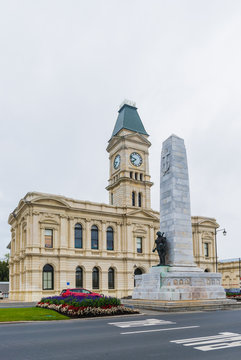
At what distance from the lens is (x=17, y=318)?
16531 mm

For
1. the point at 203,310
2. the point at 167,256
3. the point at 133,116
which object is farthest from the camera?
the point at 133,116

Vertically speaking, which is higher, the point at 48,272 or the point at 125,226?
the point at 125,226

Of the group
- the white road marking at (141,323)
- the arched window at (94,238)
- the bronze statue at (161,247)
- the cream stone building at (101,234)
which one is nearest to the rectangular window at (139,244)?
the cream stone building at (101,234)

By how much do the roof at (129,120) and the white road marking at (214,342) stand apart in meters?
47.6

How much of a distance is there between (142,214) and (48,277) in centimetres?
1624

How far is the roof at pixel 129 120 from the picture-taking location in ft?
190

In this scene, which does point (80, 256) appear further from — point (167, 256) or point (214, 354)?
point (214, 354)

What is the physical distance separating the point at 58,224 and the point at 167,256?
2454 centimetres

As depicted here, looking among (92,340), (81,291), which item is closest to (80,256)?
(81,291)

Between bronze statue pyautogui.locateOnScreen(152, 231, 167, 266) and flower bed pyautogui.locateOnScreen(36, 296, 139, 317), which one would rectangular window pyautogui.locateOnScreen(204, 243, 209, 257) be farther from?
flower bed pyautogui.locateOnScreen(36, 296, 139, 317)

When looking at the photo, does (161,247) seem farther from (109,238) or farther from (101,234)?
(109,238)

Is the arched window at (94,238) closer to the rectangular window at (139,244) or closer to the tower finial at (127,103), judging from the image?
the rectangular window at (139,244)

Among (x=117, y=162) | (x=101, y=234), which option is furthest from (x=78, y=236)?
(x=117, y=162)

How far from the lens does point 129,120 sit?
58.9 metres
